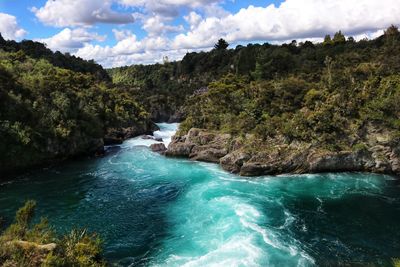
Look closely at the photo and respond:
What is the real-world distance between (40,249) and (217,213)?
20.2 m

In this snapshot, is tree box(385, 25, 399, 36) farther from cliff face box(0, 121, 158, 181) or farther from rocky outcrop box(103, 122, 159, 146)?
cliff face box(0, 121, 158, 181)

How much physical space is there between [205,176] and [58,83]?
37213mm

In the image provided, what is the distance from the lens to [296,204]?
133 feet

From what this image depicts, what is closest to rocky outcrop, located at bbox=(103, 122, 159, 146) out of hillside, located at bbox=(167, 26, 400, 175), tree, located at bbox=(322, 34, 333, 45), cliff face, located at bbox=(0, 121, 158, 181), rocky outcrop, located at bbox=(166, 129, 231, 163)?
cliff face, located at bbox=(0, 121, 158, 181)

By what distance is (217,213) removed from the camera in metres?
38.2

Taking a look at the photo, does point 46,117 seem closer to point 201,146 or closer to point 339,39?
point 201,146

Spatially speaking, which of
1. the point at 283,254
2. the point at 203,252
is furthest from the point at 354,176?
the point at 203,252

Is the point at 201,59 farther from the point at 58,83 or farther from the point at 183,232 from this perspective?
the point at 183,232

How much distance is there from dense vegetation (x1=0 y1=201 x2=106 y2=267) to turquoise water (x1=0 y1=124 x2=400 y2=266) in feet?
17.3

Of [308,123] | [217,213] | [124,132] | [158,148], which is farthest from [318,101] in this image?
[124,132]

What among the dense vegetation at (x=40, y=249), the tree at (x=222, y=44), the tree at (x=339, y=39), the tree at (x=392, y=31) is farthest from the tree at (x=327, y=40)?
the dense vegetation at (x=40, y=249)

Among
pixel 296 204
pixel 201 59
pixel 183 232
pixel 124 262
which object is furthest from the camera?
pixel 201 59

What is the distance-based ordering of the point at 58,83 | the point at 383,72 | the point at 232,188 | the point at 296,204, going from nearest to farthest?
the point at 296,204, the point at 232,188, the point at 383,72, the point at 58,83

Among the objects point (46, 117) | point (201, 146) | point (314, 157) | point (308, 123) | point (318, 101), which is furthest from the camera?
point (201, 146)
